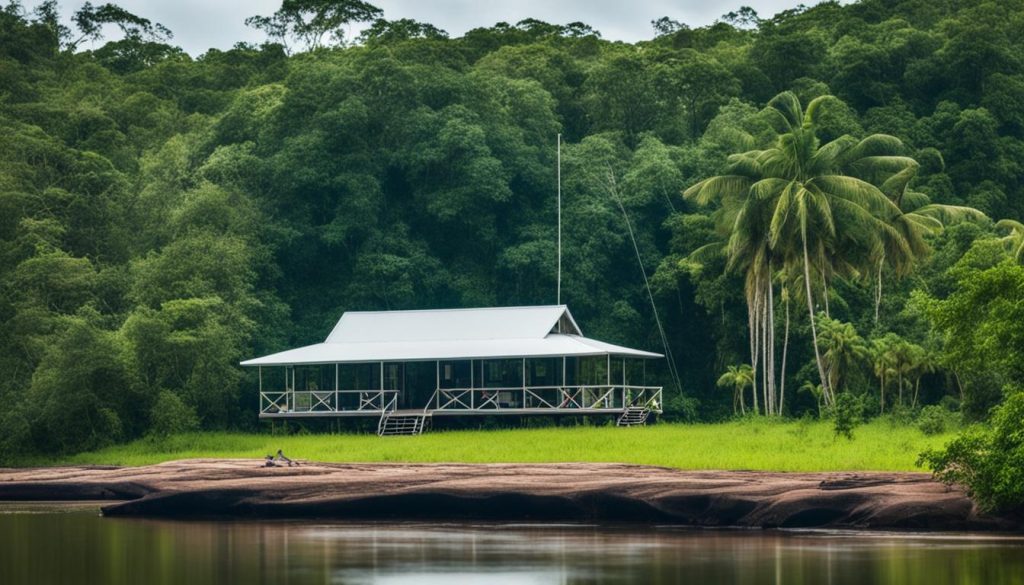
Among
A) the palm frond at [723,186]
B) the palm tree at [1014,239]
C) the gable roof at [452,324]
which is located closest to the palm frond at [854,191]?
the palm frond at [723,186]

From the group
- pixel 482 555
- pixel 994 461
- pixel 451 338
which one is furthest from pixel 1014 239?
pixel 482 555

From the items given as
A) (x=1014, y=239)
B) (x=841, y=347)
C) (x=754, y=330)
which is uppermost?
(x=1014, y=239)

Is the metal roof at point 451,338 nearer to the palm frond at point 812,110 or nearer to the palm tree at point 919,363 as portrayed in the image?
the palm tree at point 919,363

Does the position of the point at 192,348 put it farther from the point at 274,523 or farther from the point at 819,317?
the point at 274,523

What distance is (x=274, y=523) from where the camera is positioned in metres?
25.7

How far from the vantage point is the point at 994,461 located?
21.4 meters

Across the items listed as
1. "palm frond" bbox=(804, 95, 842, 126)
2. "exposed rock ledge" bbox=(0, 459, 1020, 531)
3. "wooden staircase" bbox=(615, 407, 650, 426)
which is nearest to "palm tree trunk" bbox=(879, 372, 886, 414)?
"wooden staircase" bbox=(615, 407, 650, 426)

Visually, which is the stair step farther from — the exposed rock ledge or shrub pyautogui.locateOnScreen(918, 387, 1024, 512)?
shrub pyautogui.locateOnScreen(918, 387, 1024, 512)

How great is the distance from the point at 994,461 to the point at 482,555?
7.09 metres

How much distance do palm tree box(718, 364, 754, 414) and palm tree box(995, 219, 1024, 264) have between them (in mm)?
8818

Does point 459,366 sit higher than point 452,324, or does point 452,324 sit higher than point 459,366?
point 452,324

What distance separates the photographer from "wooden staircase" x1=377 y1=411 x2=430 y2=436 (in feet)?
147

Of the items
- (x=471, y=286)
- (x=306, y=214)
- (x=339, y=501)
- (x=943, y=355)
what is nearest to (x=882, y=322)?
(x=471, y=286)

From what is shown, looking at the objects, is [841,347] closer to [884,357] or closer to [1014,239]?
[884,357]
